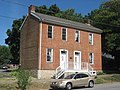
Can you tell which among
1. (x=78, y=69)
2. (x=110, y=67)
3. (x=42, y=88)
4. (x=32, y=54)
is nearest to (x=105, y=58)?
(x=110, y=67)

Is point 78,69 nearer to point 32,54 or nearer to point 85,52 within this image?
point 85,52

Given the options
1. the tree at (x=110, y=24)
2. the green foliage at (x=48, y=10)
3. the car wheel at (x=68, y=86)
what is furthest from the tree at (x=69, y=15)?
the car wheel at (x=68, y=86)

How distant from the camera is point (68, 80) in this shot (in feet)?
83.9

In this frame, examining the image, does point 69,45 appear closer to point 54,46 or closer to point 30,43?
point 54,46

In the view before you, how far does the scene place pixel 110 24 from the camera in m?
47.8

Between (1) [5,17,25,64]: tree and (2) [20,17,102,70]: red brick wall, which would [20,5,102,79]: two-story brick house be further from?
(1) [5,17,25,64]: tree

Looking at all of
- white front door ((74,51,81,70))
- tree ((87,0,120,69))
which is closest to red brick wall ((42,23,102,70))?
white front door ((74,51,81,70))

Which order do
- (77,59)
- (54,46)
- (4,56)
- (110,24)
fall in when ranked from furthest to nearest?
(4,56), (110,24), (77,59), (54,46)

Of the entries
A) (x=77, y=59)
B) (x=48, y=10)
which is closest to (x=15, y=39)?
(x=48, y=10)

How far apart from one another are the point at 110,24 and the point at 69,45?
12.8 meters

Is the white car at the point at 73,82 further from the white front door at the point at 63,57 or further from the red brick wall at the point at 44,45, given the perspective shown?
the white front door at the point at 63,57

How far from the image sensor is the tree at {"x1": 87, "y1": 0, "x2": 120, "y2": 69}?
46000 mm

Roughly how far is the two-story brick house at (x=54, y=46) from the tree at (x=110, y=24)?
17.7 feet

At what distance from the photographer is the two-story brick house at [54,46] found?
3497cm
